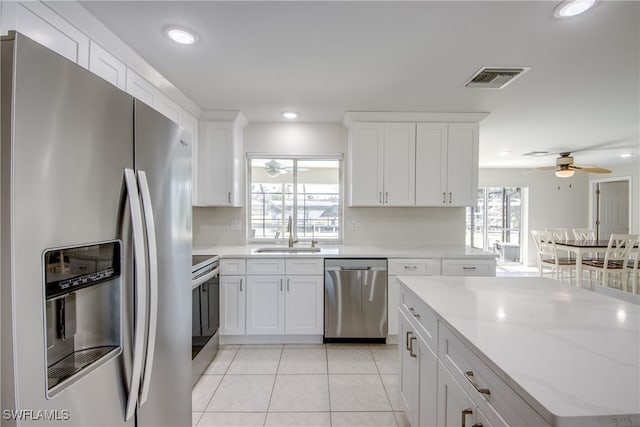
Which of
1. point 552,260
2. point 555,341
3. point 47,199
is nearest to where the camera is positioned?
point 47,199

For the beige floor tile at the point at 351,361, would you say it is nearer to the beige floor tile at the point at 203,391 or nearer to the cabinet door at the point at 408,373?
the cabinet door at the point at 408,373

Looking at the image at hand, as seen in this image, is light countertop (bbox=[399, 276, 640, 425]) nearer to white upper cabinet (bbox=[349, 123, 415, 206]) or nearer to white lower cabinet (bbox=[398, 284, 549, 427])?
white lower cabinet (bbox=[398, 284, 549, 427])

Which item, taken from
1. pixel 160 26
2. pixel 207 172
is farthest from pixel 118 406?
pixel 207 172

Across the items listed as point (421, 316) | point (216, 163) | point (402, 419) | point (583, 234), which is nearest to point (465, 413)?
point (421, 316)

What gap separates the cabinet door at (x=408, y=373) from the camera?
1.54m

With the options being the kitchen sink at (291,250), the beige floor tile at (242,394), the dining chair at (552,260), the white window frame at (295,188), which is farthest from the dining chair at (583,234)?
the beige floor tile at (242,394)

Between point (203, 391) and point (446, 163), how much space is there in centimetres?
311

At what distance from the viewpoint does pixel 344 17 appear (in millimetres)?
1590

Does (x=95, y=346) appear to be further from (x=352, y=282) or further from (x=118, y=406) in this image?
(x=352, y=282)

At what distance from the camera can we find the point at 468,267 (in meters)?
2.98

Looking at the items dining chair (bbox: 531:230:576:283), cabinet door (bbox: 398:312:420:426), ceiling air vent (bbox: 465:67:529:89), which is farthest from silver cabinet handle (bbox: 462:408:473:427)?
dining chair (bbox: 531:230:576:283)

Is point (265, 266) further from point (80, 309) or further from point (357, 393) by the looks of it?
point (80, 309)

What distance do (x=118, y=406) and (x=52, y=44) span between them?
1.58 m

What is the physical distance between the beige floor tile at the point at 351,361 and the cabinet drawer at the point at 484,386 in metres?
1.44
